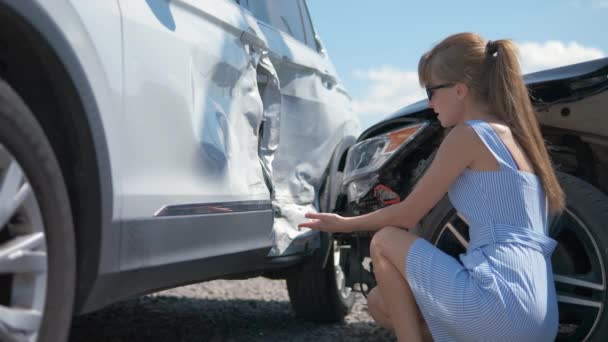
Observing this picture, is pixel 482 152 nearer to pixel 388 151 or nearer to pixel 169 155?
pixel 388 151

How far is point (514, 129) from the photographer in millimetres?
2541

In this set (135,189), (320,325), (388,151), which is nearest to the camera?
(135,189)

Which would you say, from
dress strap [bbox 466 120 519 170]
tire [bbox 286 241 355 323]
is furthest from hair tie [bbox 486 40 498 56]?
tire [bbox 286 241 355 323]

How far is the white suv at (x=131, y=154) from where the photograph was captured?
64.9 inches

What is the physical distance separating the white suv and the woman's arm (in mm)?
358

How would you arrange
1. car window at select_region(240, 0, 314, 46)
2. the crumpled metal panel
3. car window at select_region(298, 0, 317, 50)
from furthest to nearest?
car window at select_region(298, 0, 317, 50), car window at select_region(240, 0, 314, 46), the crumpled metal panel

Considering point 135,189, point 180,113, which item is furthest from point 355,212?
point 135,189

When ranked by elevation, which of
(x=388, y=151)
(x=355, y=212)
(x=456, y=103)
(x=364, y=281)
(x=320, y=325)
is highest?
(x=456, y=103)

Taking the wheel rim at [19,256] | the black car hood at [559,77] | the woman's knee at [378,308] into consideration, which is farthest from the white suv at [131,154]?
the black car hood at [559,77]

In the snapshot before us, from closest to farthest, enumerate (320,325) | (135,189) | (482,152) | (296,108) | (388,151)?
(135,189), (482,152), (388,151), (296,108), (320,325)

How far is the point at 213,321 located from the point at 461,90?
218 centimetres

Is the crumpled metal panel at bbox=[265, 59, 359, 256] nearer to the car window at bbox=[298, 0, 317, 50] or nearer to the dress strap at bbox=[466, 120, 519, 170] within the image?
the car window at bbox=[298, 0, 317, 50]

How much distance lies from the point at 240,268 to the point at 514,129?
1056mm

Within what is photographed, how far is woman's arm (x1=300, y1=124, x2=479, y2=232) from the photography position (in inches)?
98.0
